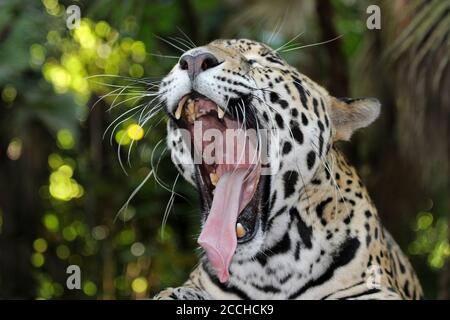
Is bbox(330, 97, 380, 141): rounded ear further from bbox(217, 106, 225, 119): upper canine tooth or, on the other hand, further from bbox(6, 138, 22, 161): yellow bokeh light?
bbox(6, 138, 22, 161): yellow bokeh light

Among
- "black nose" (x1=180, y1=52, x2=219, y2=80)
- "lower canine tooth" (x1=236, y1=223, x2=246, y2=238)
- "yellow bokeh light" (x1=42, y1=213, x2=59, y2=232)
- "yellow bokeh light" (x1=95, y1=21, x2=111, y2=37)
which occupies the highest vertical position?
"yellow bokeh light" (x1=95, y1=21, x2=111, y2=37)

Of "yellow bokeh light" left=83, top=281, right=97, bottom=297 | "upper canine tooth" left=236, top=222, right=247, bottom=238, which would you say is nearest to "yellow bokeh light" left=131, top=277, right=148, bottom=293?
"yellow bokeh light" left=83, top=281, right=97, bottom=297

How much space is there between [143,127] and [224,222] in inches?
131

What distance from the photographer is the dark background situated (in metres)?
7.31

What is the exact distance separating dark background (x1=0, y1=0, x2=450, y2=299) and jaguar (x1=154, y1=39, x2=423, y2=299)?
213cm

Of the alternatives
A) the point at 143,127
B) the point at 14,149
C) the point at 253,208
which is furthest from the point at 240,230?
the point at 14,149

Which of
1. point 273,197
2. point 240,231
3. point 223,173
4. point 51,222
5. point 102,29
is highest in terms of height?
point 102,29

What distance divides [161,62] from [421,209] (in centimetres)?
336

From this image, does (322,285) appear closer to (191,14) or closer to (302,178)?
(302,178)

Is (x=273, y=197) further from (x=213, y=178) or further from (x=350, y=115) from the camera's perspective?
(x=350, y=115)

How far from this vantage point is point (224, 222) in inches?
168

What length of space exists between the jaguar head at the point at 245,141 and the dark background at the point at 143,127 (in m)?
2.10

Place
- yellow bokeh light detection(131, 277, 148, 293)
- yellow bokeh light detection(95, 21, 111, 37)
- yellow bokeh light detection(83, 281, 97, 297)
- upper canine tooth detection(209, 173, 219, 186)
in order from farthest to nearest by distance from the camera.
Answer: yellow bokeh light detection(83, 281, 97, 297) → yellow bokeh light detection(131, 277, 148, 293) → yellow bokeh light detection(95, 21, 111, 37) → upper canine tooth detection(209, 173, 219, 186)
